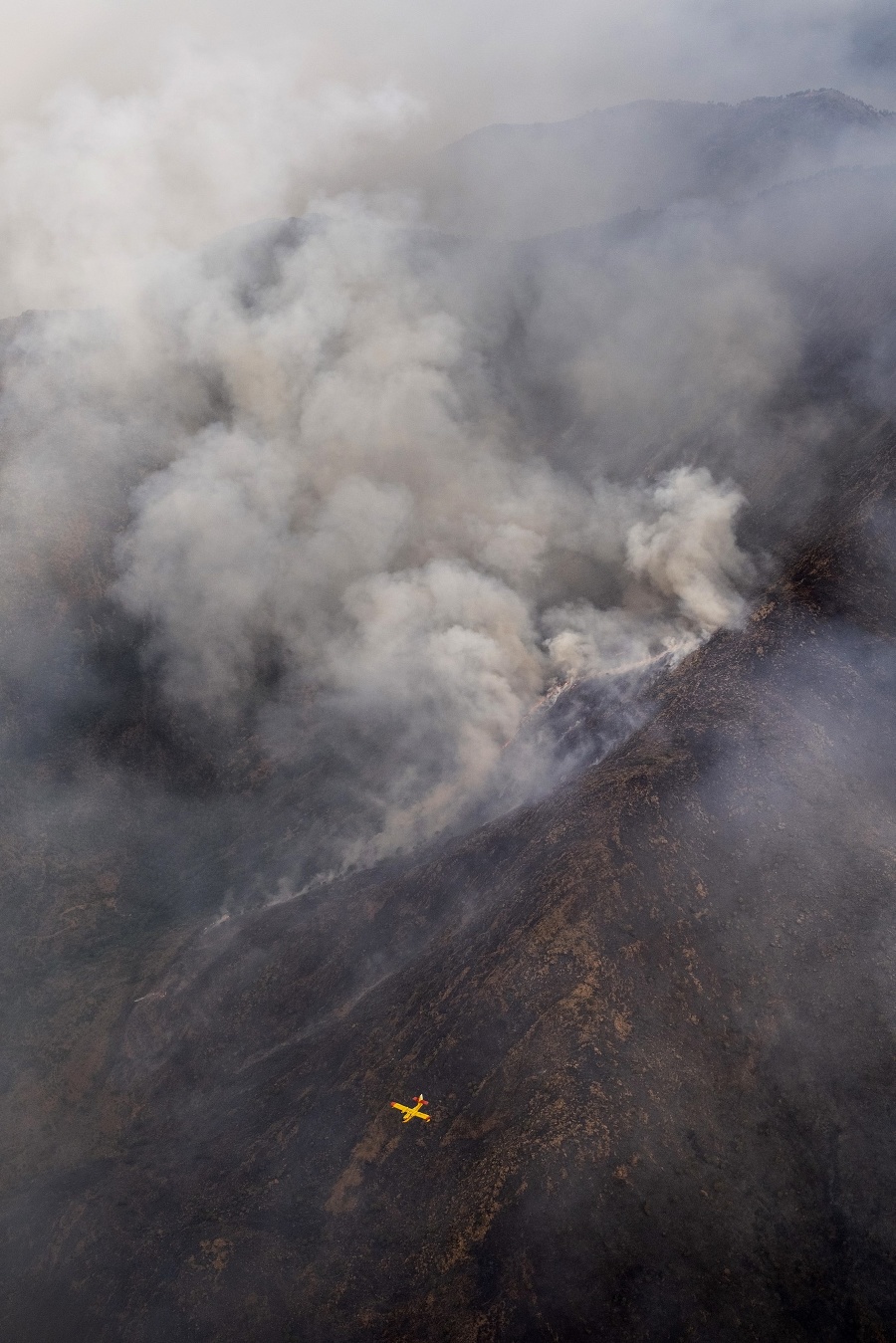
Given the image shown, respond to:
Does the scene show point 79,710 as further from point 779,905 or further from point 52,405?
point 779,905

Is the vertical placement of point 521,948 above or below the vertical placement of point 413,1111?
above

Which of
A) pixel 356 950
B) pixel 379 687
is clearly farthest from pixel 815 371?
pixel 356 950

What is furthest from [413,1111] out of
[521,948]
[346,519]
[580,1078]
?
[346,519]

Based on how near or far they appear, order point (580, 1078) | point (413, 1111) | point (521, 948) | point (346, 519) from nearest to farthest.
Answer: point (580, 1078)
point (413, 1111)
point (521, 948)
point (346, 519)

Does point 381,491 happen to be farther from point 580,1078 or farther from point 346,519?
point 580,1078

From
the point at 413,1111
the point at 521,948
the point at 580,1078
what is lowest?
the point at 413,1111

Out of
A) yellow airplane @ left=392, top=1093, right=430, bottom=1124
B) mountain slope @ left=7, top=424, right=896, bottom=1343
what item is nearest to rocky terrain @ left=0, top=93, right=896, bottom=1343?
mountain slope @ left=7, top=424, right=896, bottom=1343

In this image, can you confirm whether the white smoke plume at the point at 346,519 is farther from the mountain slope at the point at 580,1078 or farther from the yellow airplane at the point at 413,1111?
the yellow airplane at the point at 413,1111

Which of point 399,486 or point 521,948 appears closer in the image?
point 521,948

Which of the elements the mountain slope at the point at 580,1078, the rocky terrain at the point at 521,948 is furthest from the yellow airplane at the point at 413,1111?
the rocky terrain at the point at 521,948

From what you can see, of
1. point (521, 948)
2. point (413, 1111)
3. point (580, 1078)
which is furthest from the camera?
point (521, 948)
